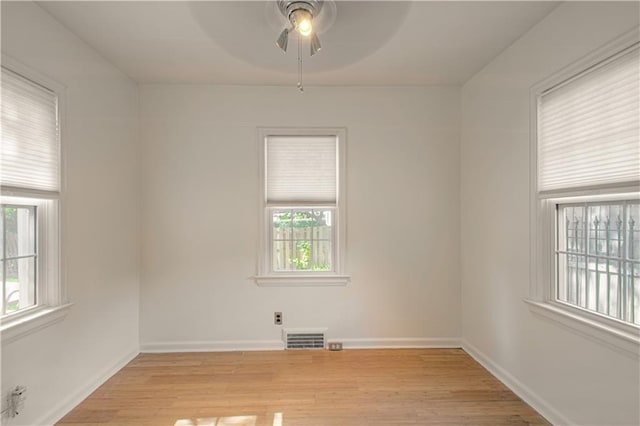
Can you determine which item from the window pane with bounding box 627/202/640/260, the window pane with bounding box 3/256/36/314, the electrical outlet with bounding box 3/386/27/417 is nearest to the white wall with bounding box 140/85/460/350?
the window pane with bounding box 3/256/36/314

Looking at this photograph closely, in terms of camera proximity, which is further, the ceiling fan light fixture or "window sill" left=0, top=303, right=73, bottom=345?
the ceiling fan light fixture

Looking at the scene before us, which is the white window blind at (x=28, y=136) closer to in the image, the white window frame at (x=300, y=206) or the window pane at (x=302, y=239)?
the white window frame at (x=300, y=206)

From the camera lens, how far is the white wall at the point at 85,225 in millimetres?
2074

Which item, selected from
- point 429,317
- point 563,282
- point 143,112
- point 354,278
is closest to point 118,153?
point 143,112

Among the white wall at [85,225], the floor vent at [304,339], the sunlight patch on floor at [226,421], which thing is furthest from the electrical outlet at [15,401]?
the floor vent at [304,339]

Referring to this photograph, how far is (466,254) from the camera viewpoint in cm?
340

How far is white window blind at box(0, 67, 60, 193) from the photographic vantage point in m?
1.93

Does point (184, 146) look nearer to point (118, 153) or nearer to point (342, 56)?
point (118, 153)

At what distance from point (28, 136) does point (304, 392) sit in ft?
8.29

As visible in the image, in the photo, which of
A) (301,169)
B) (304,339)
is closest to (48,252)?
(301,169)

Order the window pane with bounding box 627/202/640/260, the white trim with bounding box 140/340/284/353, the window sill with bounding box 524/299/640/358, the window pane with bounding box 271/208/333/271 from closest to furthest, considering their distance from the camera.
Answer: the window sill with bounding box 524/299/640/358
the window pane with bounding box 627/202/640/260
the white trim with bounding box 140/340/284/353
the window pane with bounding box 271/208/333/271

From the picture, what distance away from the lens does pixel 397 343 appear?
3.45m

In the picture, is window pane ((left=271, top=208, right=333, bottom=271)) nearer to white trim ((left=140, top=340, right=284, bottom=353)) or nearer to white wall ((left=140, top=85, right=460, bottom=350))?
white wall ((left=140, top=85, right=460, bottom=350))

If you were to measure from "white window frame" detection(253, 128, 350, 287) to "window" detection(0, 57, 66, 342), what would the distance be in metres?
1.62
